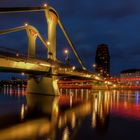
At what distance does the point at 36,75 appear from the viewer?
6191 centimetres

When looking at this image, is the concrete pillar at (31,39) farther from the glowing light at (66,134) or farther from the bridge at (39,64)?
the glowing light at (66,134)

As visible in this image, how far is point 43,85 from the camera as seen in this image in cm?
5900

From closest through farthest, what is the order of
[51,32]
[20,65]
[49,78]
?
[20,65] → [49,78] → [51,32]

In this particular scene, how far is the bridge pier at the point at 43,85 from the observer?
5650 centimetres

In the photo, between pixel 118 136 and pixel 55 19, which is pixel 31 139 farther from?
pixel 55 19

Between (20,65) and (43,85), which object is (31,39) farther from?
(20,65)

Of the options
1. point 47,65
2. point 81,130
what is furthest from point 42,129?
point 47,65

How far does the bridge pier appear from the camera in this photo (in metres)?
56.5

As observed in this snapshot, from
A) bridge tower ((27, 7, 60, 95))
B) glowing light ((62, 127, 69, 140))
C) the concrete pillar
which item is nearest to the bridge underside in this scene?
bridge tower ((27, 7, 60, 95))

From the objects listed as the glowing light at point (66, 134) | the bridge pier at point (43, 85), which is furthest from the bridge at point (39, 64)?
the glowing light at point (66, 134)

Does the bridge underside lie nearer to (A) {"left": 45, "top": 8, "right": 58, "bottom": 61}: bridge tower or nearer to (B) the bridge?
(B) the bridge

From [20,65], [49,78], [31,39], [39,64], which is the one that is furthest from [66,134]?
[31,39]

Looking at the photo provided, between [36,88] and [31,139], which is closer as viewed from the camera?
[31,139]

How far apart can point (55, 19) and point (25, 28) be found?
28.0ft
